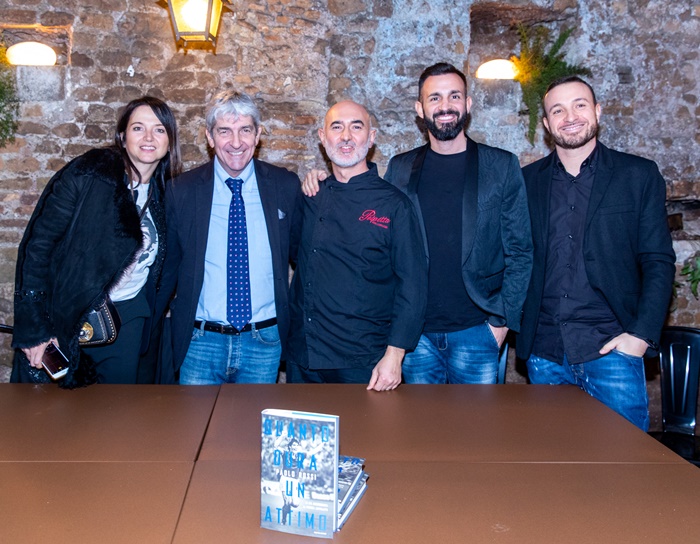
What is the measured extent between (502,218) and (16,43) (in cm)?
304

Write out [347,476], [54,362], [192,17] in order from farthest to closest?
1. [192,17]
2. [54,362]
3. [347,476]

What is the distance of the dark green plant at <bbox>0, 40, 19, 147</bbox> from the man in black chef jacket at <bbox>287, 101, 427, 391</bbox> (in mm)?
2117

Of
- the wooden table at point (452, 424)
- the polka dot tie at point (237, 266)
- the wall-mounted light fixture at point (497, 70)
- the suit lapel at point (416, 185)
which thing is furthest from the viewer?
the wall-mounted light fixture at point (497, 70)

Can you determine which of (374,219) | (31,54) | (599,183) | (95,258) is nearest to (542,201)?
(599,183)

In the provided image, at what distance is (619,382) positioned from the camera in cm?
266

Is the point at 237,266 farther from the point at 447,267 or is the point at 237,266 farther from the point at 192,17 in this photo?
the point at 192,17

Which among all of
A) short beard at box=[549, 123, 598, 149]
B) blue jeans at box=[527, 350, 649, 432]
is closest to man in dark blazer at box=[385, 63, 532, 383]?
short beard at box=[549, 123, 598, 149]

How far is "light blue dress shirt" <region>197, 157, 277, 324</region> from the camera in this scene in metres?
2.86

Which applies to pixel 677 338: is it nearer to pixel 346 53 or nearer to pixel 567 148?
pixel 567 148

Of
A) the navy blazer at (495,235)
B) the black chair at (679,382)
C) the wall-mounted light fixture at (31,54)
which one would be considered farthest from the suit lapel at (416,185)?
the wall-mounted light fixture at (31,54)

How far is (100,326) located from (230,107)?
106 cm

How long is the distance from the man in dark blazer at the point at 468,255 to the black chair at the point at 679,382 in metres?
0.96

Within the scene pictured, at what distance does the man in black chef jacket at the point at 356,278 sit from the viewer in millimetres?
2732

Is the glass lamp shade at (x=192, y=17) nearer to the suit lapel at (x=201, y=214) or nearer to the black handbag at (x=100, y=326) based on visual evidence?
the suit lapel at (x=201, y=214)
